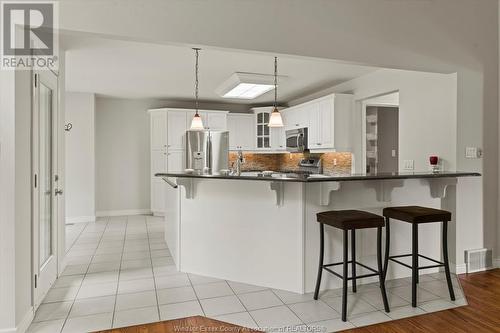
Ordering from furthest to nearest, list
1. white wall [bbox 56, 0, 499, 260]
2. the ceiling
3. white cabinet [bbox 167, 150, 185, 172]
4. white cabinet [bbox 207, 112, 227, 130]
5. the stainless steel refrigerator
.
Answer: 1. white cabinet [bbox 207, 112, 227, 130]
2. white cabinet [bbox 167, 150, 185, 172]
3. the stainless steel refrigerator
4. the ceiling
5. white wall [bbox 56, 0, 499, 260]

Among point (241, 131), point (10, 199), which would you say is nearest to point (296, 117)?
point (241, 131)

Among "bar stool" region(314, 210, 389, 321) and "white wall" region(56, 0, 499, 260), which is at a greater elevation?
"white wall" region(56, 0, 499, 260)

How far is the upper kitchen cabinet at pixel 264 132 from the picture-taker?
7465 mm

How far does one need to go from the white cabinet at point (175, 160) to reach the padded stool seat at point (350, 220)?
4.63m

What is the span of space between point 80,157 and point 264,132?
3793mm

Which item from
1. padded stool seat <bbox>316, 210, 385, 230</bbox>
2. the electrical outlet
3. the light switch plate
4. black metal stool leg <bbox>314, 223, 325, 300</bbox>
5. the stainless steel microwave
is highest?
the stainless steel microwave

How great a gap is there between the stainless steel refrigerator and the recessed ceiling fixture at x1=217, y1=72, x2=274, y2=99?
150cm

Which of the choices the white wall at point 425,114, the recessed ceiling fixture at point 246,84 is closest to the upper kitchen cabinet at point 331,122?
the white wall at point 425,114

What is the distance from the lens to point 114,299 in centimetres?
291

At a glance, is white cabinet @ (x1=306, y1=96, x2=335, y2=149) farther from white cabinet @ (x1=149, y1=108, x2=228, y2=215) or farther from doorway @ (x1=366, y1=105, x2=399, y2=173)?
white cabinet @ (x1=149, y1=108, x2=228, y2=215)

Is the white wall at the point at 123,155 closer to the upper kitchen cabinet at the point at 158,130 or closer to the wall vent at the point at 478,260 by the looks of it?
the upper kitchen cabinet at the point at 158,130

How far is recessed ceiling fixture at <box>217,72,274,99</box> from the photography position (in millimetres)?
4863

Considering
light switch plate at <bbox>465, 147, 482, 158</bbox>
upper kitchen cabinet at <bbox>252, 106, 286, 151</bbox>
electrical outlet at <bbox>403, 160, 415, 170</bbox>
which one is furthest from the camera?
upper kitchen cabinet at <bbox>252, 106, 286, 151</bbox>

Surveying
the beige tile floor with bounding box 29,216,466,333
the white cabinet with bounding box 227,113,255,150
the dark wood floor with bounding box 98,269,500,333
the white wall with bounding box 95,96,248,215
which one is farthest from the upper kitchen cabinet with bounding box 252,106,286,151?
the dark wood floor with bounding box 98,269,500,333
